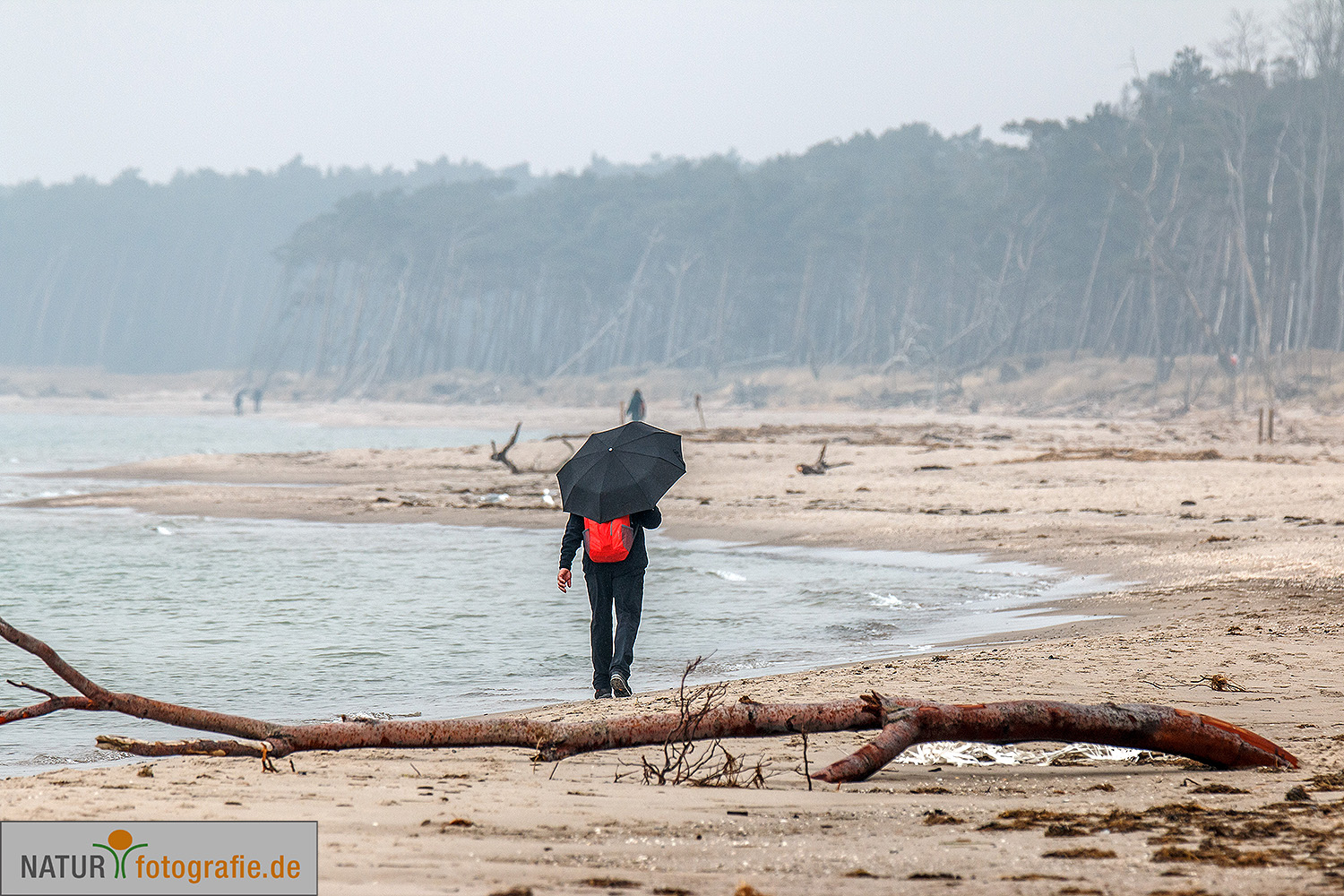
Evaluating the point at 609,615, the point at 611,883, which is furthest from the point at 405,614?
the point at 611,883

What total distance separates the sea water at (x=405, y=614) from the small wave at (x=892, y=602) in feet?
0.14

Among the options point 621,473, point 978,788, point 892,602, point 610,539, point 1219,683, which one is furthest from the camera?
point 892,602

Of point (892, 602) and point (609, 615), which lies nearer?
point (609, 615)

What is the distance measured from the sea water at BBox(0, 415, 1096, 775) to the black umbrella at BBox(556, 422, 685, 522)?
1564mm

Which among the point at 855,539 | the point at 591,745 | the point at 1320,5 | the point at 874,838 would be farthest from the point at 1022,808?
the point at 1320,5

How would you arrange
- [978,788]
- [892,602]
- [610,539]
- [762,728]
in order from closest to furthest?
[978,788] → [762,728] → [610,539] → [892,602]

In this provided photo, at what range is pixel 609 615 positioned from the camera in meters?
7.47

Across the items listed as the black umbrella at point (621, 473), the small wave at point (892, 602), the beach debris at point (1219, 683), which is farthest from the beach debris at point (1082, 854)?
the small wave at point (892, 602)

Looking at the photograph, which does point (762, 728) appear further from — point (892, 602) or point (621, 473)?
point (892, 602)

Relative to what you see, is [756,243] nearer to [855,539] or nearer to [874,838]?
[855,539]

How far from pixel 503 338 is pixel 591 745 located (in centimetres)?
8486

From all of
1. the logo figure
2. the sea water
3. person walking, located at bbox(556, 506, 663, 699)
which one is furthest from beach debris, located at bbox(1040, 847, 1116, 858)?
the sea water

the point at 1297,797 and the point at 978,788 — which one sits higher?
the point at 1297,797

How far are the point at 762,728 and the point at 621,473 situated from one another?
2.49m
